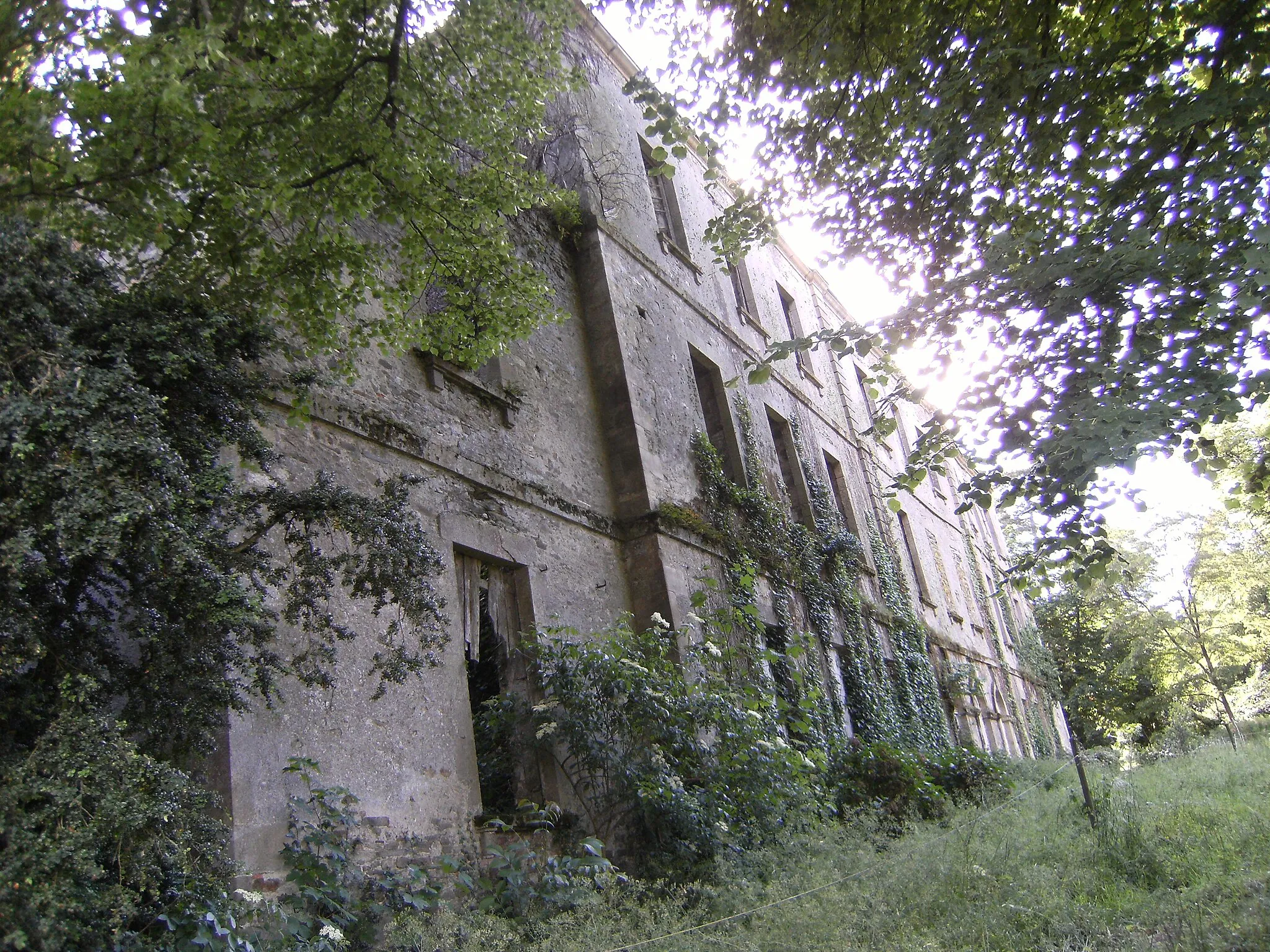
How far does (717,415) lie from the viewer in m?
12.0

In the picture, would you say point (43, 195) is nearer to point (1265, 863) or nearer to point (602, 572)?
point (602, 572)

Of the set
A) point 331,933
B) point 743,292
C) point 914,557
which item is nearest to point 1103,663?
point 914,557

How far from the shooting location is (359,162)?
5.59 m

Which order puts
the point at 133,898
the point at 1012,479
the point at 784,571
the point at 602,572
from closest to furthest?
1. the point at 133,898
2. the point at 1012,479
3. the point at 602,572
4. the point at 784,571

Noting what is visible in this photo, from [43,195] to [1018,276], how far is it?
16.8ft

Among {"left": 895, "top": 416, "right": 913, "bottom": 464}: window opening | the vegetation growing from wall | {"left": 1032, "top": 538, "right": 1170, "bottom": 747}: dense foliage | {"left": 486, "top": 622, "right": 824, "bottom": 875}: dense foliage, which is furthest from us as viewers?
{"left": 1032, "top": 538, "right": 1170, "bottom": 747}: dense foliage

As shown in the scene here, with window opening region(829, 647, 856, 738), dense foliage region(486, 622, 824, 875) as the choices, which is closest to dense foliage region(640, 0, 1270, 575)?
dense foliage region(486, 622, 824, 875)

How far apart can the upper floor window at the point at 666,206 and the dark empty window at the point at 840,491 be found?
4678 millimetres

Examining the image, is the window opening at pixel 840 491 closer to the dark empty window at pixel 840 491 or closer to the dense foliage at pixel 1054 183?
the dark empty window at pixel 840 491

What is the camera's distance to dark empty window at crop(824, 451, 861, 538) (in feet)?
50.6

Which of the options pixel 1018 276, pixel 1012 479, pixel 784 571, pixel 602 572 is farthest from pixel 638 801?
pixel 784 571

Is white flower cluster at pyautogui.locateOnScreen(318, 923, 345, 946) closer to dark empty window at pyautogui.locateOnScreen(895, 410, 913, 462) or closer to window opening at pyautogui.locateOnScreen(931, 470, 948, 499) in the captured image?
window opening at pyautogui.locateOnScreen(931, 470, 948, 499)

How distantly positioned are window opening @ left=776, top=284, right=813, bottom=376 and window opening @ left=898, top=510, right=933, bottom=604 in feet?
12.7

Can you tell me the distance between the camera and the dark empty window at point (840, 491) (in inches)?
607
